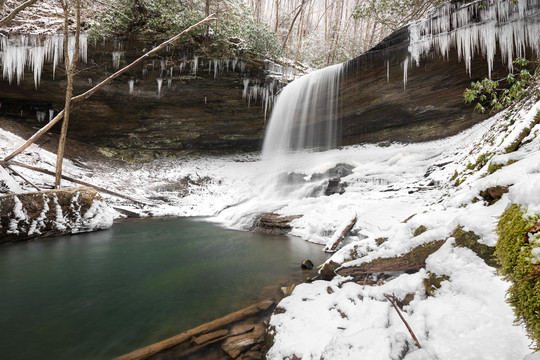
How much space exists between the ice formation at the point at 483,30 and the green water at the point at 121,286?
8.90m

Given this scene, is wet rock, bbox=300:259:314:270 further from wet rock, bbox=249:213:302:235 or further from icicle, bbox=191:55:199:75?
icicle, bbox=191:55:199:75

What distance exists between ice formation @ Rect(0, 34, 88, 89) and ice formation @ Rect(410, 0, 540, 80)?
15219 millimetres

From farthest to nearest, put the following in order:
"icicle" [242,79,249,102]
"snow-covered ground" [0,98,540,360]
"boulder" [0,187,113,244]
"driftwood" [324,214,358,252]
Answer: "icicle" [242,79,249,102], "boulder" [0,187,113,244], "driftwood" [324,214,358,252], "snow-covered ground" [0,98,540,360]

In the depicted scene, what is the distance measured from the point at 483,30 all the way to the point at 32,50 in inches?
745

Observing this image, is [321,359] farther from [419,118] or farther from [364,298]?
[419,118]

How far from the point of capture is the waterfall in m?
12.4

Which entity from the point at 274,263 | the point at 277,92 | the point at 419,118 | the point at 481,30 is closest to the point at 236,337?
the point at 274,263

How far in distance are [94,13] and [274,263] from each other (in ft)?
49.1

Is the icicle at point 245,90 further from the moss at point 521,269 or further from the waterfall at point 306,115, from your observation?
the moss at point 521,269

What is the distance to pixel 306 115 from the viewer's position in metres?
13.6

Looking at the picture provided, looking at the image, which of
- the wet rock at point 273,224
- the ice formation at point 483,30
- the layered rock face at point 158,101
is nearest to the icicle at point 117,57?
the layered rock face at point 158,101

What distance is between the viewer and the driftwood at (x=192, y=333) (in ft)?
7.53

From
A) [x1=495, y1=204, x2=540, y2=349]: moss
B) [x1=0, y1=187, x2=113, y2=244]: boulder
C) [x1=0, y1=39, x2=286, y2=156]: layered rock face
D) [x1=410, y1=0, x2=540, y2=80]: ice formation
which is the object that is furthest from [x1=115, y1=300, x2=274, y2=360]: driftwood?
[x1=0, y1=39, x2=286, y2=156]: layered rock face

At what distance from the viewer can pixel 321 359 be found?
71.2 inches
